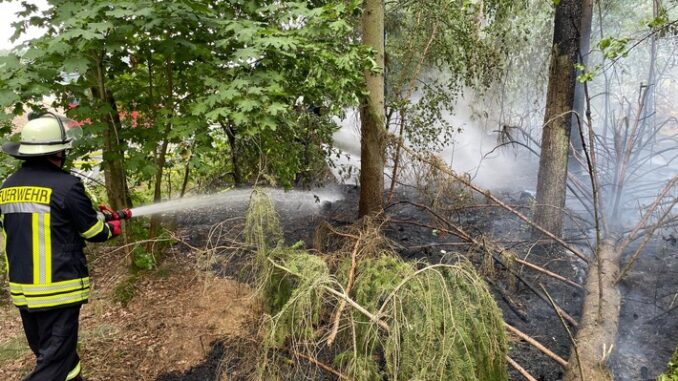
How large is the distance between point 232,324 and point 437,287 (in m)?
2.82

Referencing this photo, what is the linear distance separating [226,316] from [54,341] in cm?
179

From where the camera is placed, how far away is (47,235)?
10.2ft

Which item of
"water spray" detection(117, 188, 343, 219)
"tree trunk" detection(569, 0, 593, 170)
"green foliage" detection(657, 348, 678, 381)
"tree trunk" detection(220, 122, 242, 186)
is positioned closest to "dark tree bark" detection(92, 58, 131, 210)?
"water spray" detection(117, 188, 343, 219)

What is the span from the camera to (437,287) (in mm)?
2521

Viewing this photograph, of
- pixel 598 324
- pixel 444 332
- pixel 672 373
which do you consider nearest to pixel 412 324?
pixel 444 332

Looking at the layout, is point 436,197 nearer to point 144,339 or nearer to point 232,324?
point 232,324

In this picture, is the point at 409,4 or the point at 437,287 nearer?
the point at 437,287

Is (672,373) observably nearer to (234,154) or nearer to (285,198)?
(234,154)

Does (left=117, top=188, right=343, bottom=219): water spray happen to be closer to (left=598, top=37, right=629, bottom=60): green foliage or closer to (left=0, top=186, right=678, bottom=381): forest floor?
(left=0, top=186, right=678, bottom=381): forest floor

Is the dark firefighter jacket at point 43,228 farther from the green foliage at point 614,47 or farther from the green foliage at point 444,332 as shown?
the green foliage at point 614,47

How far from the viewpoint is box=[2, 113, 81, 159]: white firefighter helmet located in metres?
3.10

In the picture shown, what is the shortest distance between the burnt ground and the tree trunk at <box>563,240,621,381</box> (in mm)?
351

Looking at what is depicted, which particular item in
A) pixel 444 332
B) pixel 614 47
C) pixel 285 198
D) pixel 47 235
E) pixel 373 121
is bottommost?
pixel 444 332

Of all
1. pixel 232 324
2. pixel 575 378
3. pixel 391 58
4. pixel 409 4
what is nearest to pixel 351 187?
pixel 391 58
